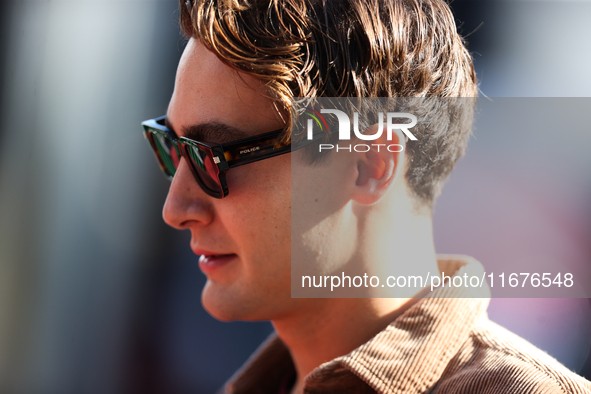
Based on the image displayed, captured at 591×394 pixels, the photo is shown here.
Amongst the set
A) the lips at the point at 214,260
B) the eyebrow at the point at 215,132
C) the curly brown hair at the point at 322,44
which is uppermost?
the curly brown hair at the point at 322,44

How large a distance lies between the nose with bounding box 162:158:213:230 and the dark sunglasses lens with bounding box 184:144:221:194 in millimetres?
44

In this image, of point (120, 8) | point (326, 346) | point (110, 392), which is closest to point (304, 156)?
point (326, 346)

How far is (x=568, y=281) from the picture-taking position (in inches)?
59.1

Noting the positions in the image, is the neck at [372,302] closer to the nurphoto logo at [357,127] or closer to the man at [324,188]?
the man at [324,188]

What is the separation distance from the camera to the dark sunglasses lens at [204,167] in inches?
48.9

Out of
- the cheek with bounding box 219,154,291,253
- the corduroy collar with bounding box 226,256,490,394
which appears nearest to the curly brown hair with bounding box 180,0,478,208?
the cheek with bounding box 219,154,291,253

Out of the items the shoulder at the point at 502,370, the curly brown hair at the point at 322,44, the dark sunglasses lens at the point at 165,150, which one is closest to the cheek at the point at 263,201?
the curly brown hair at the point at 322,44

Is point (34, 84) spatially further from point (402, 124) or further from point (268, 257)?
point (402, 124)

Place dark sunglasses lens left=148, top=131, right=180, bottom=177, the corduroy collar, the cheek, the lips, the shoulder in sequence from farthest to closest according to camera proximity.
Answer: dark sunglasses lens left=148, top=131, right=180, bottom=177, the lips, the cheek, the corduroy collar, the shoulder

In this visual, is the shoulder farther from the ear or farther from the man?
the ear

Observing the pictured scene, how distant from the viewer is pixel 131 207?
9.52ft

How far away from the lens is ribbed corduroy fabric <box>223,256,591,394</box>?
1.04 m

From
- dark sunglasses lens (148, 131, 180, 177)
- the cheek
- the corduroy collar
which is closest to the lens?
the corduroy collar

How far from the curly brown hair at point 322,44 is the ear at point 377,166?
3.4 inches
